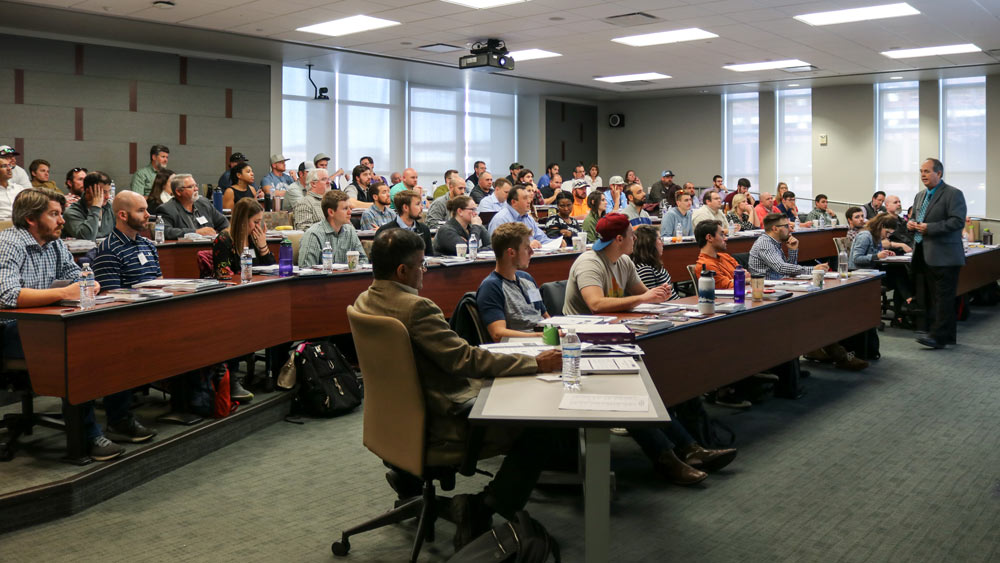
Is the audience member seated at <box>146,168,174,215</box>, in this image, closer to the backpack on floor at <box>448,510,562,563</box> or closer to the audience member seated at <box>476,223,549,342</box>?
the audience member seated at <box>476,223,549,342</box>

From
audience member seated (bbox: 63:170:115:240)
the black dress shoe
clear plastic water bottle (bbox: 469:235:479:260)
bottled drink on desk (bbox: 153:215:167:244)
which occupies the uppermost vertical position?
audience member seated (bbox: 63:170:115:240)

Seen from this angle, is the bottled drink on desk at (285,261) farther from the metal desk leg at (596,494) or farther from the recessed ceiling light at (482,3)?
the recessed ceiling light at (482,3)

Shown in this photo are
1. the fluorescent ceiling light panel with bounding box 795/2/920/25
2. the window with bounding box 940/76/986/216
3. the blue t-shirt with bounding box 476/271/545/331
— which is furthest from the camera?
the window with bounding box 940/76/986/216

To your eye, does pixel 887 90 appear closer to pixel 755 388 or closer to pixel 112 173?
pixel 755 388

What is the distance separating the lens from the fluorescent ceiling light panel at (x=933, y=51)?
35.6 feet

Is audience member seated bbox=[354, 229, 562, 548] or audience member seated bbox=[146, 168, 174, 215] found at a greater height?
audience member seated bbox=[146, 168, 174, 215]

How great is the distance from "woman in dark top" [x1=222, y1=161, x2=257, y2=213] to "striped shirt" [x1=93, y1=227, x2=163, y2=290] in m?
3.65

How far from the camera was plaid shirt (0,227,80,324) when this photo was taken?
3.51 meters

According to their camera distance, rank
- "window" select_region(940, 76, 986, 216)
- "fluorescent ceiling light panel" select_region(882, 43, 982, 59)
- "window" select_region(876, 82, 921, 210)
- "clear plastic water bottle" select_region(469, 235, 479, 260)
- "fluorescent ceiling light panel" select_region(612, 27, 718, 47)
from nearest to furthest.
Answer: "clear plastic water bottle" select_region(469, 235, 479, 260) → "fluorescent ceiling light panel" select_region(612, 27, 718, 47) → "fluorescent ceiling light panel" select_region(882, 43, 982, 59) → "window" select_region(940, 76, 986, 216) → "window" select_region(876, 82, 921, 210)

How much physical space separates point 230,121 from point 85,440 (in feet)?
28.3

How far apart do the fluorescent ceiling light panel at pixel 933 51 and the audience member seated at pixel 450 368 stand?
414 inches

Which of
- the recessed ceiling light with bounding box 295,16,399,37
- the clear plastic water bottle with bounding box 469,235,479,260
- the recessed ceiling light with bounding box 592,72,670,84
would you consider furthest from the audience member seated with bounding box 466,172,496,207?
the recessed ceiling light with bounding box 592,72,670,84

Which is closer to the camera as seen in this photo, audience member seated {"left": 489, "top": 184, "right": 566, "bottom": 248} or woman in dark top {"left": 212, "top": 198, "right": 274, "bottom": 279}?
woman in dark top {"left": 212, "top": 198, "right": 274, "bottom": 279}

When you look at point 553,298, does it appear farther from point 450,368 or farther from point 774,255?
point 774,255
